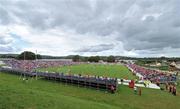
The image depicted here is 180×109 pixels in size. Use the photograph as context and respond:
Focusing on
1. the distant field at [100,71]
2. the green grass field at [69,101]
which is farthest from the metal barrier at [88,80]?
the distant field at [100,71]

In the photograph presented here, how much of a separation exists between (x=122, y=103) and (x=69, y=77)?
1654cm

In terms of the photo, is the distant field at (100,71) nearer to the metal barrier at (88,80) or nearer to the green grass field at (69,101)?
the metal barrier at (88,80)

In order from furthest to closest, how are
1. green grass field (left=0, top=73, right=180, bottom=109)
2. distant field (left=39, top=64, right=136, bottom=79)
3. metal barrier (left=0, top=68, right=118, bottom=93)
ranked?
1. distant field (left=39, top=64, right=136, bottom=79)
2. metal barrier (left=0, top=68, right=118, bottom=93)
3. green grass field (left=0, top=73, right=180, bottom=109)

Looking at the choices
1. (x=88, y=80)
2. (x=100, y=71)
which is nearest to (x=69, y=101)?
(x=88, y=80)

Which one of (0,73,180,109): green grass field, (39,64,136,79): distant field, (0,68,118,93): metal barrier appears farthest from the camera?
(39,64,136,79): distant field

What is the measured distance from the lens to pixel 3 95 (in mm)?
18375

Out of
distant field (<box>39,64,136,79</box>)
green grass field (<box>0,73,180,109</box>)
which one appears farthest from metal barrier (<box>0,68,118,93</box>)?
distant field (<box>39,64,136,79</box>)

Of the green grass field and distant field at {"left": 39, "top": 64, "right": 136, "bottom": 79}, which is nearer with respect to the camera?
the green grass field

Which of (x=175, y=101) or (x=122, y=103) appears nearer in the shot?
(x=122, y=103)

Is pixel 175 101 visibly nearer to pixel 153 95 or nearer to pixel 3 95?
pixel 153 95

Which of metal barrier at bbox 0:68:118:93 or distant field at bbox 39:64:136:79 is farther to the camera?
distant field at bbox 39:64:136:79

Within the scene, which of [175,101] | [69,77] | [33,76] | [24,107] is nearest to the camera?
[24,107]

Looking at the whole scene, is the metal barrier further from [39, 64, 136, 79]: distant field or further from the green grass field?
[39, 64, 136, 79]: distant field

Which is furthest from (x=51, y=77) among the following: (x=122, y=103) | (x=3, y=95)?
(x=3, y=95)
